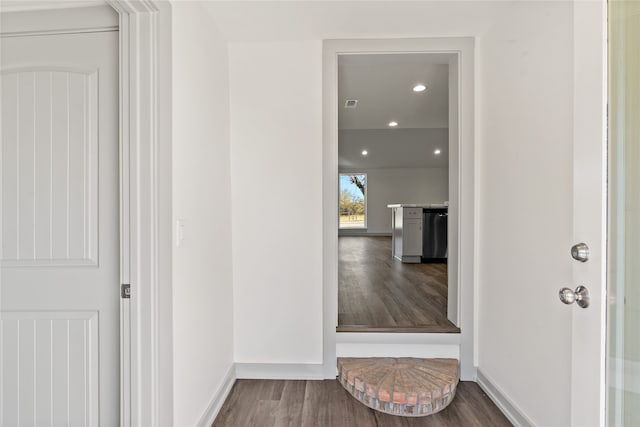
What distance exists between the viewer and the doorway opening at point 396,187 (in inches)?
98.9

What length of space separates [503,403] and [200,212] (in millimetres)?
2100

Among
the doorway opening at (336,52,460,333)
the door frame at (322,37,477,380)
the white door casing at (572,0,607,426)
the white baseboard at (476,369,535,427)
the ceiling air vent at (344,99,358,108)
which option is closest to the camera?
the white door casing at (572,0,607,426)

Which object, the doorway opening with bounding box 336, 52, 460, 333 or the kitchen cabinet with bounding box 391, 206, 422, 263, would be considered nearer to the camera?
the doorway opening with bounding box 336, 52, 460, 333

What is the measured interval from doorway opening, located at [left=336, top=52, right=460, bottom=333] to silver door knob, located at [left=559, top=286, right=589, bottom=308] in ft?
4.46

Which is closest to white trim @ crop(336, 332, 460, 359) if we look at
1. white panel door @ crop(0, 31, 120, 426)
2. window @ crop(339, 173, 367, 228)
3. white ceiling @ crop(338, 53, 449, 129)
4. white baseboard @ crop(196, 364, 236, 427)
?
white baseboard @ crop(196, 364, 236, 427)

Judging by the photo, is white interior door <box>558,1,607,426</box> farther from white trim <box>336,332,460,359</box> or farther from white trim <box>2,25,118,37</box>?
white trim <box>2,25,118,37</box>

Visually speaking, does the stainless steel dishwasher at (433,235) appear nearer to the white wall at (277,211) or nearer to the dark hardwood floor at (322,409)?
the dark hardwood floor at (322,409)

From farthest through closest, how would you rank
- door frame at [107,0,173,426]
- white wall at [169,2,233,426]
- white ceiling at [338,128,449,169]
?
white ceiling at [338,128,449,169]
white wall at [169,2,233,426]
door frame at [107,0,173,426]

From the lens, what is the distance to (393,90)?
4477 millimetres

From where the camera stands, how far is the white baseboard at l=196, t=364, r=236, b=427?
177cm

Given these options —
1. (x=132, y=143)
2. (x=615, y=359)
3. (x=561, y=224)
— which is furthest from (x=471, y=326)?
(x=132, y=143)

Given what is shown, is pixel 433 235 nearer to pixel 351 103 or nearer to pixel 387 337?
pixel 351 103

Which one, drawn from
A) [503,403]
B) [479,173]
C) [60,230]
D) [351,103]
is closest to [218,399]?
[60,230]

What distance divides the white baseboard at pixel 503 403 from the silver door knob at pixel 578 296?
3.45ft
